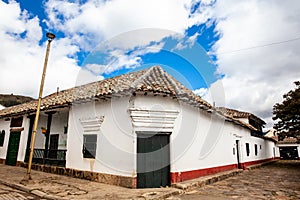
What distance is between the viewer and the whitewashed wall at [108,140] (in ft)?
24.3

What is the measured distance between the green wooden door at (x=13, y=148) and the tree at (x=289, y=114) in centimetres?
1942

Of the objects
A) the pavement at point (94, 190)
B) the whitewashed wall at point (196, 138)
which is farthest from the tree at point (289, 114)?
the pavement at point (94, 190)

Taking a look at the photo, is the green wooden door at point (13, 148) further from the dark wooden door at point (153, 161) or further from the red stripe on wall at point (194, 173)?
the red stripe on wall at point (194, 173)

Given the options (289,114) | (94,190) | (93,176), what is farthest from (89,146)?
(289,114)

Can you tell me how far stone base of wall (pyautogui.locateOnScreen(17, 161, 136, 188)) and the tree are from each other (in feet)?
48.1

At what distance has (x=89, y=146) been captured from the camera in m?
8.85

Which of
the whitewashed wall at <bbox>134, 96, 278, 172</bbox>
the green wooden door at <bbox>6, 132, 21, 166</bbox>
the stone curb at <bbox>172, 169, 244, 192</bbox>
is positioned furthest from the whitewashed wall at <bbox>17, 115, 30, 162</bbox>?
the stone curb at <bbox>172, 169, 244, 192</bbox>

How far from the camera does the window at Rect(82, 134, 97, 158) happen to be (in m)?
8.63

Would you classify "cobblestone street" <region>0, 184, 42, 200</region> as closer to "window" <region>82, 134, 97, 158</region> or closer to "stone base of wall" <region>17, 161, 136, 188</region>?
"stone base of wall" <region>17, 161, 136, 188</region>

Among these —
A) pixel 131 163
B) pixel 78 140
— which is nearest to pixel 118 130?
pixel 131 163

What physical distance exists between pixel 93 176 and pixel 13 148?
311 inches

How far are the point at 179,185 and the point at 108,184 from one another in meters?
2.58

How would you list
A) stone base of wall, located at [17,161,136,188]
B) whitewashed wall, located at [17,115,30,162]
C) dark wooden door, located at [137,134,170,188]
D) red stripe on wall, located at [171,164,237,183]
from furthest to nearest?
whitewashed wall, located at [17,115,30,162] → red stripe on wall, located at [171,164,237,183] → dark wooden door, located at [137,134,170,188] → stone base of wall, located at [17,161,136,188]

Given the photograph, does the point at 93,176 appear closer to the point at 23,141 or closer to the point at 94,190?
the point at 94,190
